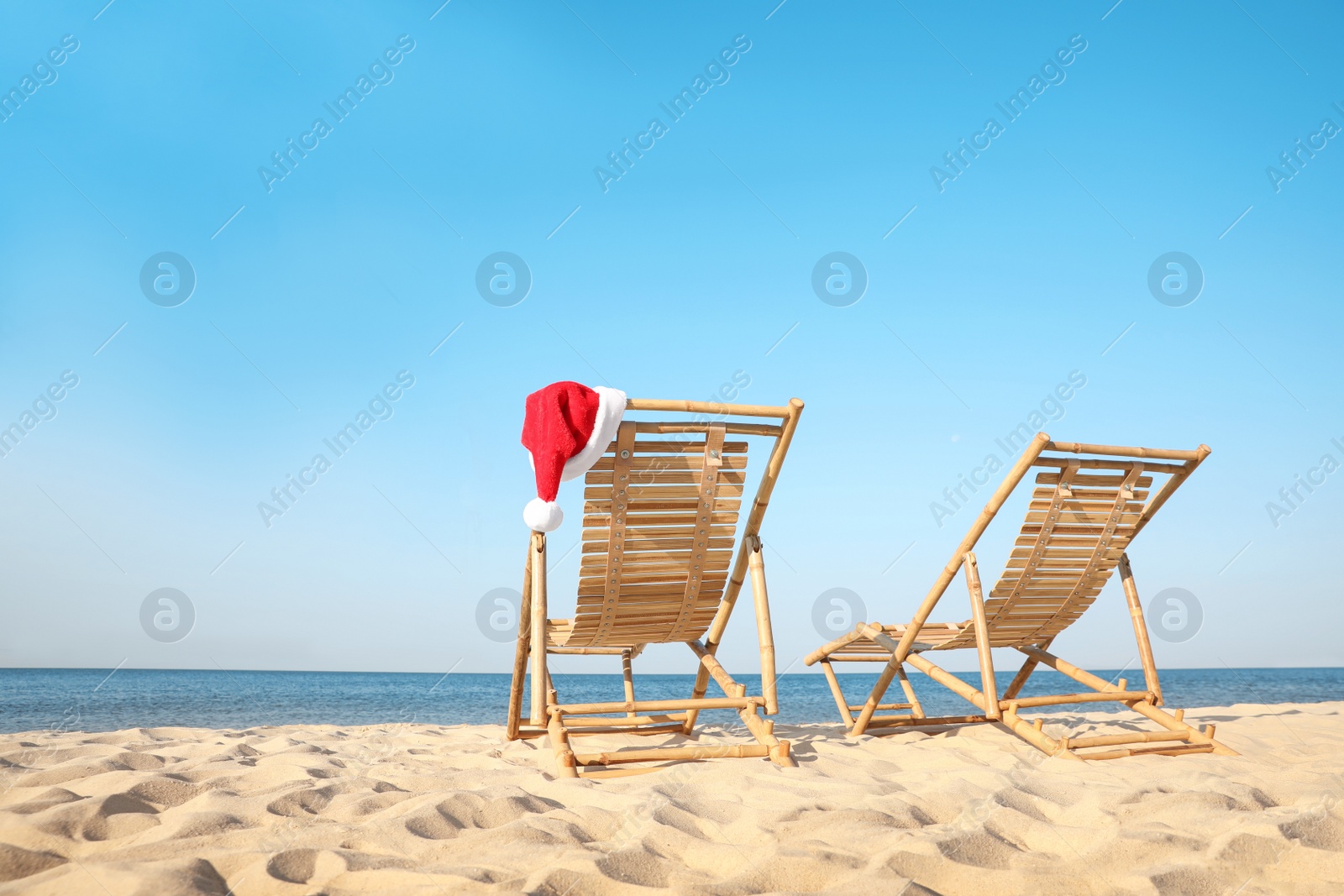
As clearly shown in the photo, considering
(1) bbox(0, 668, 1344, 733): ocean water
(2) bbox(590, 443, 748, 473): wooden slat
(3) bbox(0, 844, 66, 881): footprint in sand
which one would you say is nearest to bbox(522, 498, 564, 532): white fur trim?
(2) bbox(590, 443, 748, 473): wooden slat

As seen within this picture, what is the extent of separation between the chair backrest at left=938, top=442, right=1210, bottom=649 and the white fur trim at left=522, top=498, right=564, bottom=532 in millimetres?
2431

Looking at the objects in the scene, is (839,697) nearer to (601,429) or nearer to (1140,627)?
(1140,627)

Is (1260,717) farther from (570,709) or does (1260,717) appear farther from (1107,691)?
(570,709)

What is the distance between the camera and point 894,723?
493 centimetres

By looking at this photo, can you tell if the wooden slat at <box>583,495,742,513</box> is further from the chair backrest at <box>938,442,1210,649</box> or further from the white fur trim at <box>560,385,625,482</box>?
the chair backrest at <box>938,442,1210,649</box>

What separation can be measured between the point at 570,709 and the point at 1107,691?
3.11 m

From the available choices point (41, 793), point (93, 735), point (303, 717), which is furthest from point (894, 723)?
point (303, 717)

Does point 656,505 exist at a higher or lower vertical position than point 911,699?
higher

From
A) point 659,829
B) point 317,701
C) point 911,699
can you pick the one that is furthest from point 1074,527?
point 317,701

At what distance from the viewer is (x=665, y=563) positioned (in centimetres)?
401

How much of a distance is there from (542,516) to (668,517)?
24.2 inches

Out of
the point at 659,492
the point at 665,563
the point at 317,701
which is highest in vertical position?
the point at 659,492

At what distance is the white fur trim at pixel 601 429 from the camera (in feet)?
11.6

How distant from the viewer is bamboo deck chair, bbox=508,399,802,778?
3578 mm
